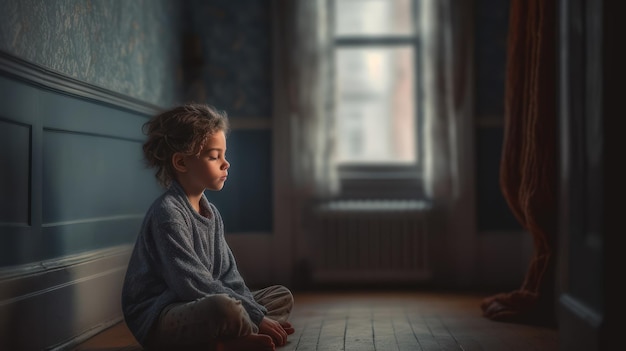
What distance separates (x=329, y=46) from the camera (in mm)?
4348

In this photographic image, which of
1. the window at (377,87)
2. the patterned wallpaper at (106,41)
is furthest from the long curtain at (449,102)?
the patterned wallpaper at (106,41)

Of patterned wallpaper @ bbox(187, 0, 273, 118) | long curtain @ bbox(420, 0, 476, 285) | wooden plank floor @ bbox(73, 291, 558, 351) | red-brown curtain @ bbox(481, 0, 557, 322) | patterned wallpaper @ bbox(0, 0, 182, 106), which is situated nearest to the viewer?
patterned wallpaper @ bbox(0, 0, 182, 106)

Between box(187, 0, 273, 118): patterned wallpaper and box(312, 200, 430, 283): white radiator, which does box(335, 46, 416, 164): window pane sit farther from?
box(187, 0, 273, 118): patterned wallpaper

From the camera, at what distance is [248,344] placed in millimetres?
2344

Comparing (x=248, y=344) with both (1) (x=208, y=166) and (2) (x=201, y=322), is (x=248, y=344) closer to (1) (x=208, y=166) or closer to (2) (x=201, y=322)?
(2) (x=201, y=322)

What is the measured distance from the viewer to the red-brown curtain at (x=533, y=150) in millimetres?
3078

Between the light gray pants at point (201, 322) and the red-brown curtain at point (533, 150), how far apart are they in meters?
1.39

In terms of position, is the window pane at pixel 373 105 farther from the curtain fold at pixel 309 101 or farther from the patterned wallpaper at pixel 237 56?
the patterned wallpaper at pixel 237 56

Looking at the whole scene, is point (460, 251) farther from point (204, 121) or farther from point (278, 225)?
point (204, 121)

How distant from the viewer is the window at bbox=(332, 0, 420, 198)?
4496 mm

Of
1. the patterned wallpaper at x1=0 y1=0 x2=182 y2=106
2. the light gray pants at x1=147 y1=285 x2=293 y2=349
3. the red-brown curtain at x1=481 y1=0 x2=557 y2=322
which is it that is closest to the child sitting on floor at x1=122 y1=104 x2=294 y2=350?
the light gray pants at x1=147 y1=285 x2=293 y2=349

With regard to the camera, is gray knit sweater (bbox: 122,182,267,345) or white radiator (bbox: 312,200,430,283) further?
white radiator (bbox: 312,200,430,283)

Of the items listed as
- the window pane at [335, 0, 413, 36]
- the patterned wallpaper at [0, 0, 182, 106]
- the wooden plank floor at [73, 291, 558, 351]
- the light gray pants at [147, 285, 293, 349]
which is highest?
the window pane at [335, 0, 413, 36]

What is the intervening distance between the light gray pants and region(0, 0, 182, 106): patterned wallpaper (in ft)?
3.05
